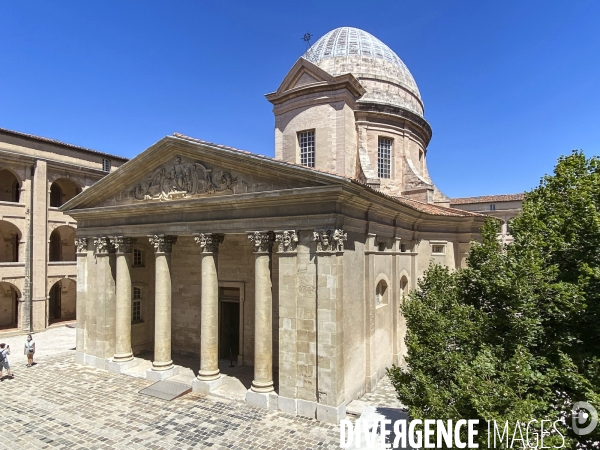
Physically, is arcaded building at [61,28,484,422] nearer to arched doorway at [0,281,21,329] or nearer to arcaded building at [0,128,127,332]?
arcaded building at [0,128,127,332]

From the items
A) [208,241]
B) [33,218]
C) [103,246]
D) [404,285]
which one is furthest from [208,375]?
[33,218]

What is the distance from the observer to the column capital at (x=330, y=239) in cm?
1177

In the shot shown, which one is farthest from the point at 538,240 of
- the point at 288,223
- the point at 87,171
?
the point at 87,171

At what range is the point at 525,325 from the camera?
701cm

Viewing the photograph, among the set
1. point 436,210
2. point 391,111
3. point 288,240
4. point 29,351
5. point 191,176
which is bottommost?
point 29,351

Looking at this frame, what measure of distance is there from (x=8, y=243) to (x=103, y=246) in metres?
17.1

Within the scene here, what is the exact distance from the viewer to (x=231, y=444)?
415 inches

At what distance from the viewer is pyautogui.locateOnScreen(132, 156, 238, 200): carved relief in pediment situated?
1391cm

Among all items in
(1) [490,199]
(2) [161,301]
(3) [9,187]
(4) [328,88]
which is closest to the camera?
(2) [161,301]

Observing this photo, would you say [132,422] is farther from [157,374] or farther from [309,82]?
[309,82]

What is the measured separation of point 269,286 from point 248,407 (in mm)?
4310

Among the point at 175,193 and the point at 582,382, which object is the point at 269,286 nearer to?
the point at 175,193

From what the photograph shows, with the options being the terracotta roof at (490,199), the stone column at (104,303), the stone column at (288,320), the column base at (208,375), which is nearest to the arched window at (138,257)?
the stone column at (104,303)

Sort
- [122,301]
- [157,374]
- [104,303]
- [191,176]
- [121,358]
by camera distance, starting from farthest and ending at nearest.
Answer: [104,303], [122,301], [121,358], [157,374], [191,176]
